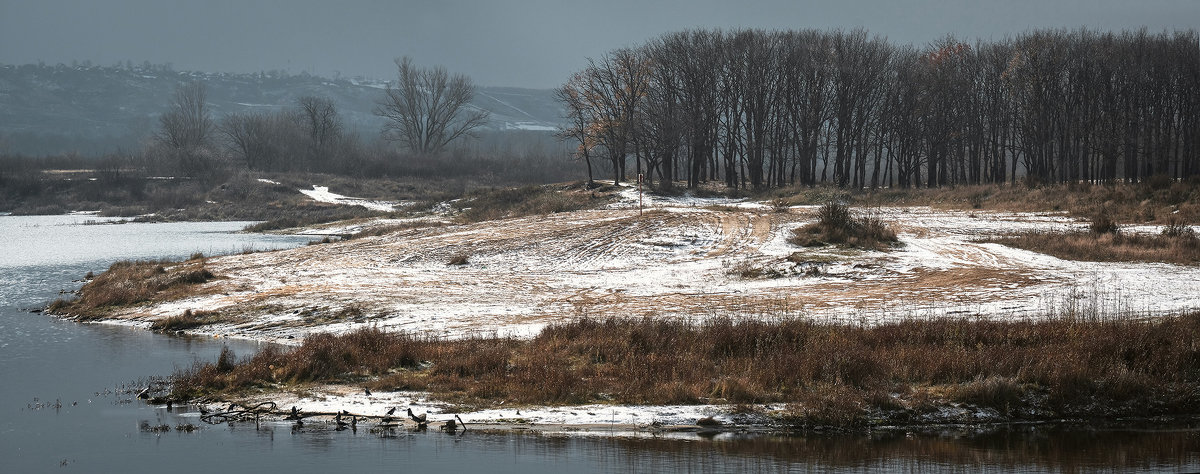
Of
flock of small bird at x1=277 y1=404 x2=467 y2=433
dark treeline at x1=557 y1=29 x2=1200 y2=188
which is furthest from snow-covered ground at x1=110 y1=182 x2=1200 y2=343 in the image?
dark treeline at x1=557 y1=29 x2=1200 y2=188

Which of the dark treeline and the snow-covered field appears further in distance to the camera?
the dark treeline

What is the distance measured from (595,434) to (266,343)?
10.8m

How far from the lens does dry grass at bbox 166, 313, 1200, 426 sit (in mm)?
14430

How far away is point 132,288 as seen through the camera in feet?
96.8

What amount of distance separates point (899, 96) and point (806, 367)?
6791cm

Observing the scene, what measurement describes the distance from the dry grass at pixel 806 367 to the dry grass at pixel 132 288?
12717 millimetres

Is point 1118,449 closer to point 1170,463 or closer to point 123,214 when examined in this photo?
point 1170,463

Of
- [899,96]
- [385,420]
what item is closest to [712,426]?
[385,420]

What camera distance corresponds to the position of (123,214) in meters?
98.9

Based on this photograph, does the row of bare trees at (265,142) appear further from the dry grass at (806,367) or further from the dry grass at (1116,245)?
the dry grass at (806,367)

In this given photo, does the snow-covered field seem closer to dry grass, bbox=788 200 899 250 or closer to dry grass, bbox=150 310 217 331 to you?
dry grass, bbox=150 310 217 331

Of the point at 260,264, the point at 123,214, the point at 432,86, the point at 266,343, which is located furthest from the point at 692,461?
the point at 432,86

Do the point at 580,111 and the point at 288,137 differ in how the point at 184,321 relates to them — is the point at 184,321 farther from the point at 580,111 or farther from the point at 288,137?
the point at 288,137

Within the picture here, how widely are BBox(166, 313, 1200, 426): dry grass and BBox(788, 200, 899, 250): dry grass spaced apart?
13.8m
